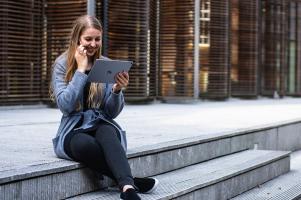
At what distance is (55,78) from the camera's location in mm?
5020

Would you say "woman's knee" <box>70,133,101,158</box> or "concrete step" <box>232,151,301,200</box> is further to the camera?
"concrete step" <box>232,151,301,200</box>

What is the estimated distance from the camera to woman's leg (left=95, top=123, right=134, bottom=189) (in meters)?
4.48

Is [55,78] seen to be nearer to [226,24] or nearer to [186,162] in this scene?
[186,162]

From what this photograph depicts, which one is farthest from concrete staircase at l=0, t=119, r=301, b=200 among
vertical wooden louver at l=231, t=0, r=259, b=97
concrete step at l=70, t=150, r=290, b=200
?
vertical wooden louver at l=231, t=0, r=259, b=97

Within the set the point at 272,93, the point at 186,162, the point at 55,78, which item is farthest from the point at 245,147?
the point at 272,93

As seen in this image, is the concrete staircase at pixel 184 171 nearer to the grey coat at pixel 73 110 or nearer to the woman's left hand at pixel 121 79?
the grey coat at pixel 73 110

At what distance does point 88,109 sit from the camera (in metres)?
5.06

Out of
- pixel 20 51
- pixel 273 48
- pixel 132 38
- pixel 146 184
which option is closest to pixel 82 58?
pixel 146 184

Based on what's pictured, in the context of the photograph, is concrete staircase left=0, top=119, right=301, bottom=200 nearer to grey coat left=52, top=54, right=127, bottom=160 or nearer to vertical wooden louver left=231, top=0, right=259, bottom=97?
grey coat left=52, top=54, right=127, bottom=160

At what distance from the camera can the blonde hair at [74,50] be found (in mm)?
4910

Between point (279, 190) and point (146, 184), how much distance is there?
235cm

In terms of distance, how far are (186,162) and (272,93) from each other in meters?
18.9

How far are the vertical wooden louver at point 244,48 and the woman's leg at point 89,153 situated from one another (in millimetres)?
17852

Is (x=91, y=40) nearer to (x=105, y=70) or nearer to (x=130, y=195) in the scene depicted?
(x=105, y=70)
